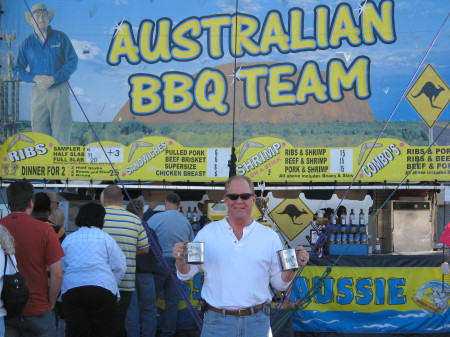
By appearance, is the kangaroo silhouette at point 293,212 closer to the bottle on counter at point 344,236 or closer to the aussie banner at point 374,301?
the bottle on counter at point 344,236

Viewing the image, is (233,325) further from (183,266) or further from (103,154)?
(103,154)

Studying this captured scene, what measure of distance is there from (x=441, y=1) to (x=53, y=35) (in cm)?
442

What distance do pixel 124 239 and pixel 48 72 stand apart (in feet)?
9.12

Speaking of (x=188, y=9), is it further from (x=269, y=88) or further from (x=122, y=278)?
(x=122, y=278)

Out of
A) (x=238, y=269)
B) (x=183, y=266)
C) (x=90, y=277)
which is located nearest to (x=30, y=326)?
(x=90, y=277)

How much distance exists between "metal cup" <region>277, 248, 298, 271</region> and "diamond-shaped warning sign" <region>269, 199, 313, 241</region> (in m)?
4.40

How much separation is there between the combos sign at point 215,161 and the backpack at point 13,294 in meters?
3.11

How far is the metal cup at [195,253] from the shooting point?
141 inches

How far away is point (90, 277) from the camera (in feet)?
16.5

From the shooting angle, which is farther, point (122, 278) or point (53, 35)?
point (53, 35)

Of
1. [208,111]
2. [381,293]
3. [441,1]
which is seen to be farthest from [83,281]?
[441,1]

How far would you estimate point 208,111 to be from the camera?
7465 millimetres

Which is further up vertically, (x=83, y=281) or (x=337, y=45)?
(x=337, y=45)

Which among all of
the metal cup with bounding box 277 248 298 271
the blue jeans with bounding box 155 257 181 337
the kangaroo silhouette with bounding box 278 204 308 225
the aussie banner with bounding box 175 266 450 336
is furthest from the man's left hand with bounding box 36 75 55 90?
the metal cup with bounding box 277 248 298 271
